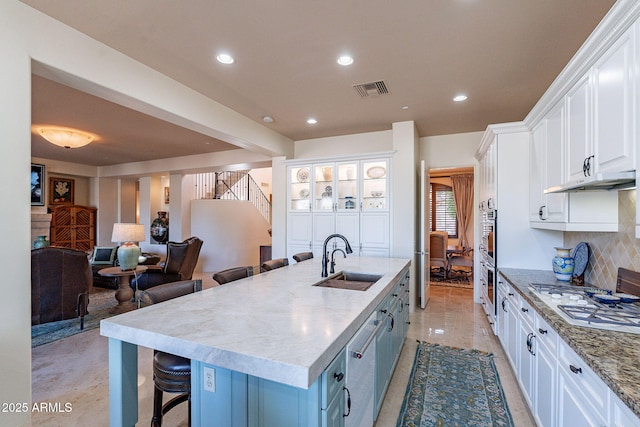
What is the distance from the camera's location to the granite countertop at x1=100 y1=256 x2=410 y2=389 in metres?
1.06

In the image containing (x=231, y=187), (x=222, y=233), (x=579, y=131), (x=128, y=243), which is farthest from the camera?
(x=231, y=187)

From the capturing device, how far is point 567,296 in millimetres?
2025

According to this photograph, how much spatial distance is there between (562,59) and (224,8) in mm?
2919

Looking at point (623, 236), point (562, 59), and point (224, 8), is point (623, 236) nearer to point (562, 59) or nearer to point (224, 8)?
point (562, 59)

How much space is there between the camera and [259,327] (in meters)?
1.35

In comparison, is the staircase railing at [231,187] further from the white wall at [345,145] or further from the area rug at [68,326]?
the area rug at [68,326]

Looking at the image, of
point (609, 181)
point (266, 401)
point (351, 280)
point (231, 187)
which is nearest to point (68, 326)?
point (351, 280)

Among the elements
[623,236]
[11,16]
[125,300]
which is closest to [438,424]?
[623,236]

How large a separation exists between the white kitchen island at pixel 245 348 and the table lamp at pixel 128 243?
10.8 ft

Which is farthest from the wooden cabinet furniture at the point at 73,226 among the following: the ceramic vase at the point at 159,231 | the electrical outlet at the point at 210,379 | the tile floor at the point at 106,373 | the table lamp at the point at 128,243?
the electrical outlet at the point at 210,379

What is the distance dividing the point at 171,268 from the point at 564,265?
553cm

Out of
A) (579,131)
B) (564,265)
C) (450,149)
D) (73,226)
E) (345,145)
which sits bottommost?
(564,265)

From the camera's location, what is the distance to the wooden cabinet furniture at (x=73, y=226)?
764 centimetres

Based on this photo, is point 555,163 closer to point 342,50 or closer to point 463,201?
point 342,50
